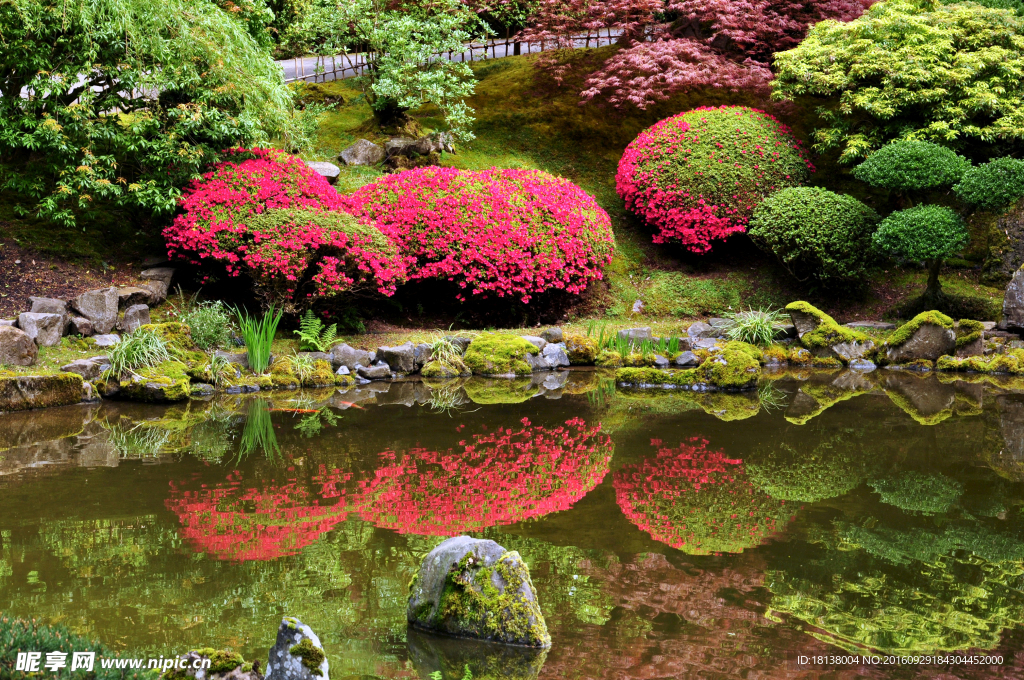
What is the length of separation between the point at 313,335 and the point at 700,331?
5.87m

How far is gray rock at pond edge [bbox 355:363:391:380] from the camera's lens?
10.2 meters

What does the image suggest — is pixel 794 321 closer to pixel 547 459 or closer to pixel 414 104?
pixel 547 459

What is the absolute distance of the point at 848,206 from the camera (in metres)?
12.9

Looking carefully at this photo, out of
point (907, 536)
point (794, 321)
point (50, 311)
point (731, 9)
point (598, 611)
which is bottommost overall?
point (794, 321)

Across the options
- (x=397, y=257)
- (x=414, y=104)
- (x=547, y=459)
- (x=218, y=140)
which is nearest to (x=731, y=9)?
(x=414, y=104)

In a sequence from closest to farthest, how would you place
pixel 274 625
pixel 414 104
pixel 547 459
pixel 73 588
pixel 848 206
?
pixel 274 625
pixel 73 588
pixel 547 459
pixel 848 206
pixel 414 104

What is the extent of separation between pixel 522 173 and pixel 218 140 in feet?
15.8

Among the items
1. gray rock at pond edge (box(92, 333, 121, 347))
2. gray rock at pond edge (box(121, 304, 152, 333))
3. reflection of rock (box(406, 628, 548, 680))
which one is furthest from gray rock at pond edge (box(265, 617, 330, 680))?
gray rock at pond edge (box(121, 304, 152, 333))

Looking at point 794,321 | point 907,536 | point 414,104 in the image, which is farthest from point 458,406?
point 414,104

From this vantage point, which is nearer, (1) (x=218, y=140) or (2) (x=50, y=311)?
(2) (x=50, y=311)

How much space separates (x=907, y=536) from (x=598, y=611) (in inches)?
87.0

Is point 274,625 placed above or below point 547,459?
above

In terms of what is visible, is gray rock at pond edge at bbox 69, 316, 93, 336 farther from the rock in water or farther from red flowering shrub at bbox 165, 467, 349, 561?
the rock in water

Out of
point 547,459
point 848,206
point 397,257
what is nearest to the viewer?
point 547,459
